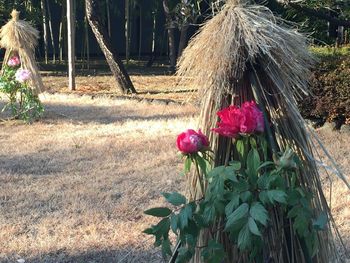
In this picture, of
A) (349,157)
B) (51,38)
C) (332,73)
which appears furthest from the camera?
(51,38)

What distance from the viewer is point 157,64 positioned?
1823cm

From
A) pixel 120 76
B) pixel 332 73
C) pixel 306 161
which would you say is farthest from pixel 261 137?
pixel 120 76

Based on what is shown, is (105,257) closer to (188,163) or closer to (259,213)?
(188,163)

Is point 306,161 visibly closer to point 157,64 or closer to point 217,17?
point 217,17

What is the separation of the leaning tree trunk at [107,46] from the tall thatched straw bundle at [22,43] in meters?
2.87

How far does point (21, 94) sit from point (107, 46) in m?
3.74

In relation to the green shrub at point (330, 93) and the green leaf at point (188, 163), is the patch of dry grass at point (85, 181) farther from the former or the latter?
the green shrub at point (330, 93)

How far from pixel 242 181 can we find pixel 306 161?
18.0 inches

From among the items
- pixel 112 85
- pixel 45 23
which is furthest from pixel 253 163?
pixel 45 23

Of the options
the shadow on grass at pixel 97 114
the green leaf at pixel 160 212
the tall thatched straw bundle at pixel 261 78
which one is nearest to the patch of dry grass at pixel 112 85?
the shadow on grass at pixel 97 114

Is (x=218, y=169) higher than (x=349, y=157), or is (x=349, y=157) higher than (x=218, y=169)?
(x=218, y=169)

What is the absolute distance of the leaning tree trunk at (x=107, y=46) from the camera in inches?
452

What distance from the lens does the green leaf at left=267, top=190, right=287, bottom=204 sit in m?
2.30

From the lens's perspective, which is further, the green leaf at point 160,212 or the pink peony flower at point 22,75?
the pink peony flower at point 22,75
